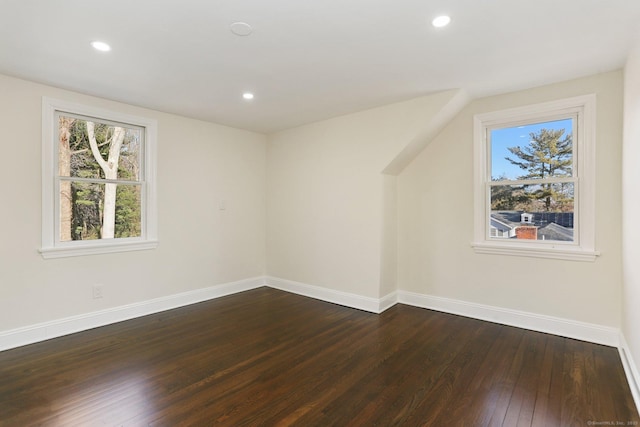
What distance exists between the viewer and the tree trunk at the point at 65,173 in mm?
3217

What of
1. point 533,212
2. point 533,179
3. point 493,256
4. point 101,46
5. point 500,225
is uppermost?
point 101,46

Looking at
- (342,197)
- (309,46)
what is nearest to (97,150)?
(309,46)

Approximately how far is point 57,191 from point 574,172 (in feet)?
16.6

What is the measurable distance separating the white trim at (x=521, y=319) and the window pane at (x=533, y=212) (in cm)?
80

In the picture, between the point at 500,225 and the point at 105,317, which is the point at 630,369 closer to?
the point at 500,225

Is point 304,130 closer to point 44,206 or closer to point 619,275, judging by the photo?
point 44,206

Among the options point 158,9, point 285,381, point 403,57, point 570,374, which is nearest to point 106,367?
point 285,381

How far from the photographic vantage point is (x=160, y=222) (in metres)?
3.92

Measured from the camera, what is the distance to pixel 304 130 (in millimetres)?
4605

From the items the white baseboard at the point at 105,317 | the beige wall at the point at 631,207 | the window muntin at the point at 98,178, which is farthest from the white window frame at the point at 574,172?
the window muntin at the point at 98,178

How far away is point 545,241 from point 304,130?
3216 millimetres

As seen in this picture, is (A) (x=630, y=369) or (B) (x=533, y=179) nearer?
(A) (x=630, y=369)

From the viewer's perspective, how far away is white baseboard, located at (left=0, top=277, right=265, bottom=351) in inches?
114

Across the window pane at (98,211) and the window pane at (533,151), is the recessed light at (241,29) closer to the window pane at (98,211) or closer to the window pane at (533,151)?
the window pane at (98,211)
